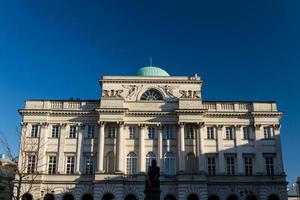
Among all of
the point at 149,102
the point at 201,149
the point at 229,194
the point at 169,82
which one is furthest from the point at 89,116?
the point at 229,194

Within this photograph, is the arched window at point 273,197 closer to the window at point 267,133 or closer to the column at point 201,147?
the window at point 267,133

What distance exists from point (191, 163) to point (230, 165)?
18.2ft

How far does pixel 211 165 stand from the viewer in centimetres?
5659

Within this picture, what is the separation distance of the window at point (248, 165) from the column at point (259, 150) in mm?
745

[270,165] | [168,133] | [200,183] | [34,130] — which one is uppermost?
[34,130]

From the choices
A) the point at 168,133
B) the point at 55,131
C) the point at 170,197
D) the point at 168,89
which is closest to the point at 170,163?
the point at 168,133

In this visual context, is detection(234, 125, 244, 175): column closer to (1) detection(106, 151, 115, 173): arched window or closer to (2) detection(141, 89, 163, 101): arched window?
(2) detection(141, 89, 163, 101): arched window

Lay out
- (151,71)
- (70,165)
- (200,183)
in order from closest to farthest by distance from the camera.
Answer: (200,183)
(70,165)
(151,71)

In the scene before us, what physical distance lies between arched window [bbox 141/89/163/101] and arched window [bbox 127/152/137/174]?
336 inches

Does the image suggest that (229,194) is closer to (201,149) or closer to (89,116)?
(201,149)

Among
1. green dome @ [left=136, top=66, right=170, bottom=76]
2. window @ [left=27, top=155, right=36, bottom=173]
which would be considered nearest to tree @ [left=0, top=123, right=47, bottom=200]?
window @ [left=27, top=155, right=36, bottom=173]

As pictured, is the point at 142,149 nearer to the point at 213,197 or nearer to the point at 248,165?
the point at 213,197

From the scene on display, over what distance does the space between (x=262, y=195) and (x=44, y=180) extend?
29263 millimetres

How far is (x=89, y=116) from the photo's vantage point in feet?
191
